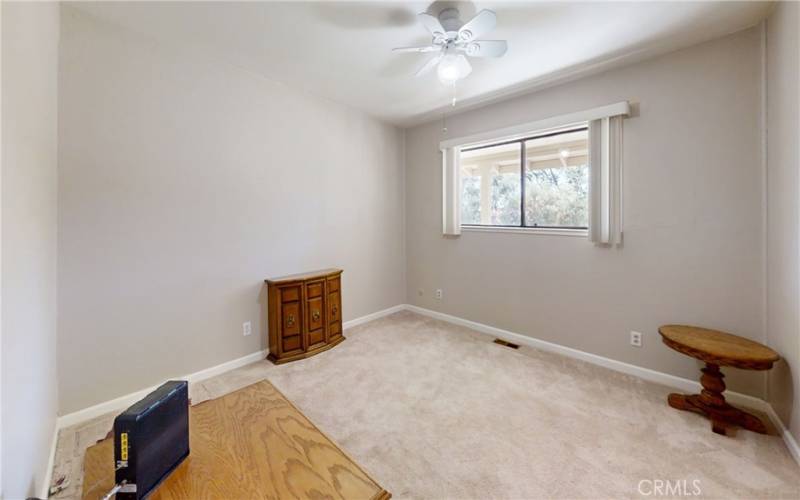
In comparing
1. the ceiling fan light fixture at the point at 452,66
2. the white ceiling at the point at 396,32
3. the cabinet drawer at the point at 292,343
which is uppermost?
the white ceiling at the point at 396,32

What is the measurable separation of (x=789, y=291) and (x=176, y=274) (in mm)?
4067

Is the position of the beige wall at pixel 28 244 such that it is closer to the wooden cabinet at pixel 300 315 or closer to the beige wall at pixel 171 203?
the beige wall at pixel 171 203

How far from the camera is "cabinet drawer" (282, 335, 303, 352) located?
2908mm

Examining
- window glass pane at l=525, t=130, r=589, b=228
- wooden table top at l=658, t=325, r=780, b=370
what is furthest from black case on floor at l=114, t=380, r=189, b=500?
window glass pane at l=525, t=130, r=589, b=228

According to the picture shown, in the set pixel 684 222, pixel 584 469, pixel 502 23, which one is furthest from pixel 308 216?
pixel 684 222

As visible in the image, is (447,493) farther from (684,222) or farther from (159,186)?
(159,186)

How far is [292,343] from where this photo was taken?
2.96 metres

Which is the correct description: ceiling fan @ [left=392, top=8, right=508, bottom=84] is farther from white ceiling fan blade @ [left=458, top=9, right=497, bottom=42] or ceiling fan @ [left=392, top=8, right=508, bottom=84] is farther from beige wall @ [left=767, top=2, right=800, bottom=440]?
beige wall @ [left=767, top=2, right=800, bottom=440]

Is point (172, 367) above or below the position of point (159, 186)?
below

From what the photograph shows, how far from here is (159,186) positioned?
2.32m

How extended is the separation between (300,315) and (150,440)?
2198 mm

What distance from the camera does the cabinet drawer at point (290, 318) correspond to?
290cm

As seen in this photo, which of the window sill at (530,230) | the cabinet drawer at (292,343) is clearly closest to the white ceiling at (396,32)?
the window sill at (530,230)

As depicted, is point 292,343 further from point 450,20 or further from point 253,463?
point 450,20
